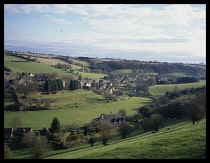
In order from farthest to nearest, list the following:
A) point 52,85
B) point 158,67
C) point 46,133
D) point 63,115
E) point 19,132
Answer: point 158,67, point 52,85, point 63,115, point 19,132, point 46,133

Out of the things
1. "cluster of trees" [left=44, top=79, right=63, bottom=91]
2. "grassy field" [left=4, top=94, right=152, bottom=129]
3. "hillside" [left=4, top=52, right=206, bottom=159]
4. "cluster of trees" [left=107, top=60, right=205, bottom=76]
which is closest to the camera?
"hillside" [left=4, top=52, right=206, bottom=159]

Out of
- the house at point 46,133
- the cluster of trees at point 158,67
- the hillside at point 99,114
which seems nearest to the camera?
the hillside at point 99,114

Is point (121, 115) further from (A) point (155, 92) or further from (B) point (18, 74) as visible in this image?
(B) point (18, 74)

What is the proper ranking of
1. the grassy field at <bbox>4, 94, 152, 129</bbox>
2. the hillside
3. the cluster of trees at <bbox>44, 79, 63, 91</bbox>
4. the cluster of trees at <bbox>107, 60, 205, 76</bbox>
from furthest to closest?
the cluster of trees at <bbox>107, 60, 205, 76</bbox>
the cluster of trees at <bbox>44, 79, 63, 91</bbox>
the grassy field at <bbox>4, 94, 152, 129</bbox>
the hillside

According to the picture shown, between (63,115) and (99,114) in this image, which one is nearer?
(63,115)

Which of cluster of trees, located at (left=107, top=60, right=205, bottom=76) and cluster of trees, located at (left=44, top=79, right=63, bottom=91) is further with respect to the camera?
cluster of trees, located at (left=107, top=60, right=205, bottom=76)

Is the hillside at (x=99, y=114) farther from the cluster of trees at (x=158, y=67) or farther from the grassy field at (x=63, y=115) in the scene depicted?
the cluster of trees at (x=158, y=67)

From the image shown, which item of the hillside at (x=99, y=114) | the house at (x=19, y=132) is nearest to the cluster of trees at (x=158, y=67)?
the hillside at (x=99, y=114)

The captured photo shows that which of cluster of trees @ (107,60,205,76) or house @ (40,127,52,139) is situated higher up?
cluster of trees @ (107,60,205,76)

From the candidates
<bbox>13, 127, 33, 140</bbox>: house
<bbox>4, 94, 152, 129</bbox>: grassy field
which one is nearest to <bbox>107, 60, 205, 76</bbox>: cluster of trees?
<bbox>4, 94, 152, 129</bbox>: grassy field

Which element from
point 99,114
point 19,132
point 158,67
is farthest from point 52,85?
point 158,67

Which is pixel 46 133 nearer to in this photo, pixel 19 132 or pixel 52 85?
pixel 19 132

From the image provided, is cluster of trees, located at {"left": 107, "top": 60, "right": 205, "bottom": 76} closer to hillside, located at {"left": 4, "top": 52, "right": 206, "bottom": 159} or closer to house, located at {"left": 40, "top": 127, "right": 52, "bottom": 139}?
hillside, located at {"left": 4, "top": 52, "right": 206, "bottom": 159}
